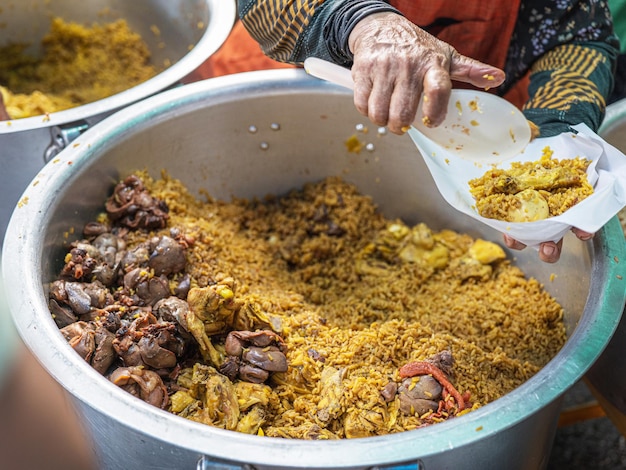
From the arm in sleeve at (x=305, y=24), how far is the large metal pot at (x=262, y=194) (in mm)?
254

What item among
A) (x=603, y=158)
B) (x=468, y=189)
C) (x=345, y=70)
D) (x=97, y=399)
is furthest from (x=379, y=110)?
(x=97, y=399)

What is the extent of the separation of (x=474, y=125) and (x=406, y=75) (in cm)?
26

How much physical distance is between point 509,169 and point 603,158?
0.20m

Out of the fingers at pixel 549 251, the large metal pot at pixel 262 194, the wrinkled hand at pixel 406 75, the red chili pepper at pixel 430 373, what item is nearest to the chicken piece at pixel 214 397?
the large metal pot at pixel 262 194

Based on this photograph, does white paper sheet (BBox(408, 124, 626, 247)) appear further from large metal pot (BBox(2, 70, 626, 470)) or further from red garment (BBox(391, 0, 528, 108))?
red garment (BBox(391, 0, 528, 108))

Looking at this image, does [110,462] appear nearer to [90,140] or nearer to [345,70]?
[90,140]

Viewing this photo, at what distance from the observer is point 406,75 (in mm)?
1111

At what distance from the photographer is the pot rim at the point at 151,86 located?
1681 mm

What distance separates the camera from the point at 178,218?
1708 mm

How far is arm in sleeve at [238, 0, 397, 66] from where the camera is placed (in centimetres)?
133

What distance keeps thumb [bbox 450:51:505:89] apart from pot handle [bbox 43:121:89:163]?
1.04m

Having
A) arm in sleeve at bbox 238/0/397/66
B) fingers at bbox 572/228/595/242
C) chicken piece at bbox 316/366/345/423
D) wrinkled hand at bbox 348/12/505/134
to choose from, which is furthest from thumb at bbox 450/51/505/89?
chicken piece at bbox 316/366/345/423

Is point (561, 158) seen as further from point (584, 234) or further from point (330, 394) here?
A: point (330, 394)

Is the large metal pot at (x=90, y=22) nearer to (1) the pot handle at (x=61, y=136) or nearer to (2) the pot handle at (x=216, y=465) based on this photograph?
(1) the pot handle at (x=61, y=136)
